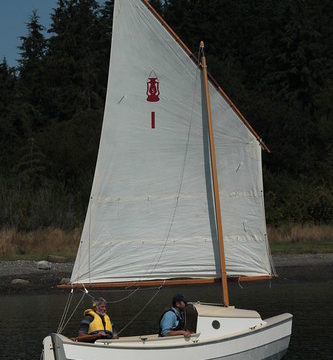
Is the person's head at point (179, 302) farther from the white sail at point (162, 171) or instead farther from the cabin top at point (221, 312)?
the white sail at point (162, 171)

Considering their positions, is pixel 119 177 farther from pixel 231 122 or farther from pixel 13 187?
pixel 13 187

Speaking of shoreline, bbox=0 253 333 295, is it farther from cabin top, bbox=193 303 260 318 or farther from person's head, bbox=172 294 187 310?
person's head, bbox=172 294 187 310

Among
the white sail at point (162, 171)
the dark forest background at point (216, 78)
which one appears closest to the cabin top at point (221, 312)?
the white sail at point (162, 171)

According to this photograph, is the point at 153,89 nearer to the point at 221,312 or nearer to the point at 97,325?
the point at 221,312

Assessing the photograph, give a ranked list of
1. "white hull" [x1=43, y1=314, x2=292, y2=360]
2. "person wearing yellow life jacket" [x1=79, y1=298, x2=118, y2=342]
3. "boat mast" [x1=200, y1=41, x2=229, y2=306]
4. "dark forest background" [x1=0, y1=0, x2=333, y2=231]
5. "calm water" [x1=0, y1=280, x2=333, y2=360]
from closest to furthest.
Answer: "white hull" [x1=43, y1=314, x2=292, y2=360]
"person wearing yellow life jacket" [x1=79, y1=298, x2=118, y2=342]
"boat mast" [x1=200, y1=41, x2=229, y2=306]
"calm water" [x1=0, y1=280, x2=333, y2=360]
"dark forest background" [x1=0, y1=0, x2=333, y2=231]

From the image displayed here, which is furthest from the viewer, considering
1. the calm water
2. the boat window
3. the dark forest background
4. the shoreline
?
the dark forest background

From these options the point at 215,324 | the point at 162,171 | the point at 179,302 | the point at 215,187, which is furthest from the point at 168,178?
the point at 215,324

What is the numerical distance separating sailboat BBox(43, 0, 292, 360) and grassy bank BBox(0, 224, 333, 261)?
24.0 meters

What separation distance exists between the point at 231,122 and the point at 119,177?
3.00 m

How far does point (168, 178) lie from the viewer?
22078mm

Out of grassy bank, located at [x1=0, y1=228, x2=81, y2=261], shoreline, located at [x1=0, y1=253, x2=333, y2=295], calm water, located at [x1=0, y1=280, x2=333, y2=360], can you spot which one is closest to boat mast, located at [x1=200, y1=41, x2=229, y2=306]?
calm water, located at [x1=0, y1=280, x2=333, y2=360]

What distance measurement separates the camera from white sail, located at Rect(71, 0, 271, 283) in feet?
71.7

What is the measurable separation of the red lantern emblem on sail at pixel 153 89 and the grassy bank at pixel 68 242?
80.4 feet

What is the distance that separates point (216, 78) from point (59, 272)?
4267cm
